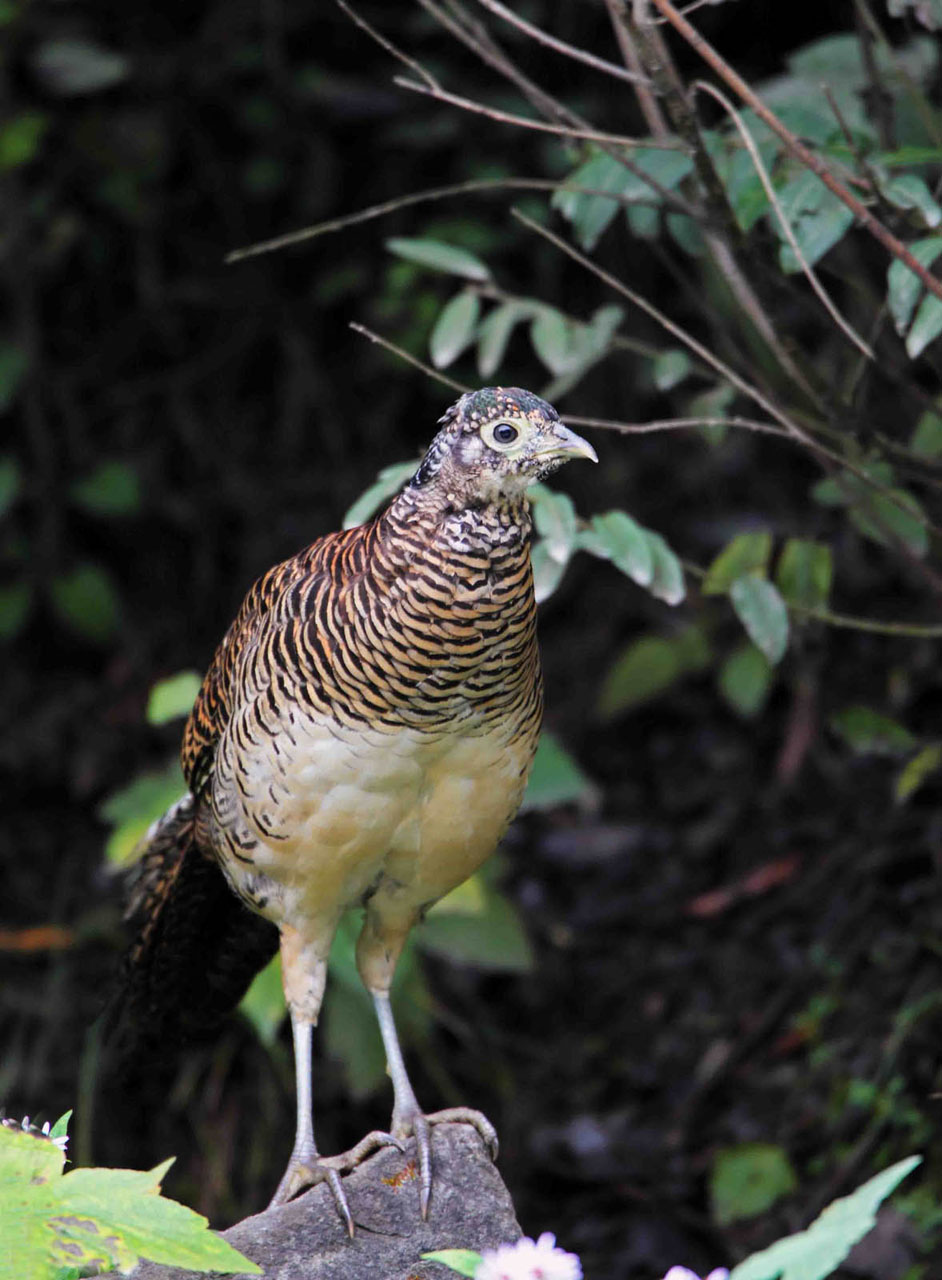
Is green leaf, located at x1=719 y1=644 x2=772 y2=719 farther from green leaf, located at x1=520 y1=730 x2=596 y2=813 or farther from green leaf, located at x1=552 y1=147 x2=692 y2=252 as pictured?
green leaf, located at x1=552 y1=147 x2=692 y2=252

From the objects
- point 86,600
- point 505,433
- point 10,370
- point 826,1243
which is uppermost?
point 10,370

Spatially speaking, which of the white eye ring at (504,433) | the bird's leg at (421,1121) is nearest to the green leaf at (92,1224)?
the bird's leg at (421,1121)

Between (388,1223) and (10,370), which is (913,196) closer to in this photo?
(388,1223)

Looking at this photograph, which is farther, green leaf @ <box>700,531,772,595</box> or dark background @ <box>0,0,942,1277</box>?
dark background @ <box>0,0,942,1277</box>

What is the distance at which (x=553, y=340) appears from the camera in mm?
3555

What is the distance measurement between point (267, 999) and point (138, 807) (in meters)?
0.69

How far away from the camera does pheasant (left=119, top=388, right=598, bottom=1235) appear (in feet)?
8.67

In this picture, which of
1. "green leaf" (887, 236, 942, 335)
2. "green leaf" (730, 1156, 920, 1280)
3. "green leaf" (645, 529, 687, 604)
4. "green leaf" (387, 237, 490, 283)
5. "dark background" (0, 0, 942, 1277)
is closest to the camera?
"green leaf" (730, 1156, 920, 1280)

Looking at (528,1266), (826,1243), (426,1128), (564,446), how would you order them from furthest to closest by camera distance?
(426,1128) < (564,446) < (528,1266) < (826,1243)

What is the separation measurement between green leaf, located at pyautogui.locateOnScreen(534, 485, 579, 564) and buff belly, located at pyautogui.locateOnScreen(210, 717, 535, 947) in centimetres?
39

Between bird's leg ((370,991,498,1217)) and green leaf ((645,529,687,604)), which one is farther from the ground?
green leaf ((645,529,687,604))

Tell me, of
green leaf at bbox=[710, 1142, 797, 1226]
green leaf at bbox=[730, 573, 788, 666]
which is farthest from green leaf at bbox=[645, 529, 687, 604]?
green leaf at bbox=[710, 1142, 797, 1226]

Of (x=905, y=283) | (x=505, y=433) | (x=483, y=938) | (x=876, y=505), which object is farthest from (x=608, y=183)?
(x=483, y=938)

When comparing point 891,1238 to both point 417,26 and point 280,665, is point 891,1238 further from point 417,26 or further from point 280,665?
point 417,26
